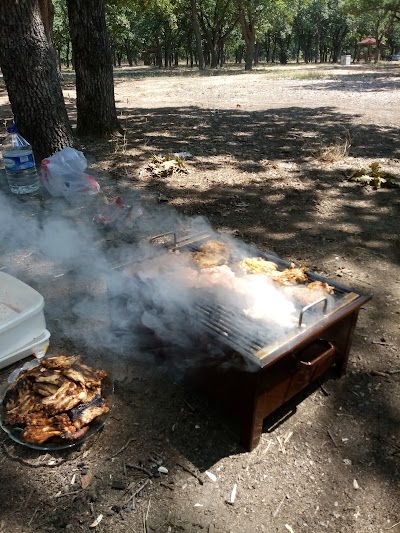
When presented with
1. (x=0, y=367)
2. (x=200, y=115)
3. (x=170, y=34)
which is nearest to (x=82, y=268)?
(x=0, y=367)

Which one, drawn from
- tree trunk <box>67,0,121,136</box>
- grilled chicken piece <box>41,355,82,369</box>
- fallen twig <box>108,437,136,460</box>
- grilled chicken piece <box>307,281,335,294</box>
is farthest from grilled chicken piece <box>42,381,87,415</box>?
tree trunk <box>67,0,121,136</box>

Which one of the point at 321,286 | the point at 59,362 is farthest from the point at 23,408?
the point at 321,286

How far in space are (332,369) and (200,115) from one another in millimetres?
9432

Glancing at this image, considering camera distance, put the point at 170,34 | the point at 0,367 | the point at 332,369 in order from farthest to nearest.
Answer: the point at 170,34 → the point at 332,369 → the point at 0,367

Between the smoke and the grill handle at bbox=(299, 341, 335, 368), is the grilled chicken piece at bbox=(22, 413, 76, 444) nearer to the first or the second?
the smoke

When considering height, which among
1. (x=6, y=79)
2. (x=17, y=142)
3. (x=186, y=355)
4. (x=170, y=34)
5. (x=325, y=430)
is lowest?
(x=325, y=430)

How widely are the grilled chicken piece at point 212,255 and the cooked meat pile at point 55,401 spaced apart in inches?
35.5

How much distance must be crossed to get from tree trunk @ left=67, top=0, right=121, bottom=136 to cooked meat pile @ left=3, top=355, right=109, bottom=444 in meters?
6.21

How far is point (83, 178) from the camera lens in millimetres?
5309

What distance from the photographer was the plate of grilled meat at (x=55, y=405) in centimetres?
207

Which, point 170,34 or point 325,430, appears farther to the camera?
point 170,34

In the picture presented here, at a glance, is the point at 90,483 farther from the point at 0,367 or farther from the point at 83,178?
the point at 83,178

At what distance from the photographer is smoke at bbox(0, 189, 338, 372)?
7.14ft

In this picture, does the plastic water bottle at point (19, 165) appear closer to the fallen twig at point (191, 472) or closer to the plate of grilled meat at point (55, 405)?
the plate of grilled meat at point (55, 405)
